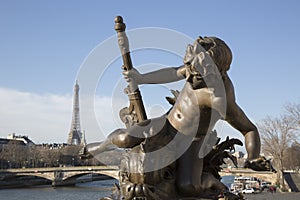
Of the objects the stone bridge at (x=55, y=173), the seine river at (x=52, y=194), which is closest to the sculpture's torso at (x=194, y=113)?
the seine river at (x=52, y=194)

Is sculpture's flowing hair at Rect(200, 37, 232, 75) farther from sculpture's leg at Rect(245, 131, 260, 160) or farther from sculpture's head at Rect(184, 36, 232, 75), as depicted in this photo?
sculpture's leg at Rect(245, 131, 260, 160)

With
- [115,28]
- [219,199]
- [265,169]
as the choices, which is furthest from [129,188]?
[115,28]

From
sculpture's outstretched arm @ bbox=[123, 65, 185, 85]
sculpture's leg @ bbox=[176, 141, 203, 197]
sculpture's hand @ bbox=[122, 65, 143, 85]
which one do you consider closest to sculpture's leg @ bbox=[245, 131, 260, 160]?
sculpture's leg @ bbox=[176, 141, 203, 197]

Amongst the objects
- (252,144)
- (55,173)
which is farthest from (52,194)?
(252,144)

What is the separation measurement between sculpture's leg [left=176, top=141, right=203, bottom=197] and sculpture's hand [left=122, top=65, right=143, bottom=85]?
90cm

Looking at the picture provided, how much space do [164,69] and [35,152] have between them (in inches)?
2721

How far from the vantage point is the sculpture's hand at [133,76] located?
14.6 feet

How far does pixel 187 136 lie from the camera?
13.5 feet

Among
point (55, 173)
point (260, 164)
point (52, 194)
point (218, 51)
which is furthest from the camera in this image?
point (55, 173)

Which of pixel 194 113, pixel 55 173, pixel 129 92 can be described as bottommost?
pixel 55 173

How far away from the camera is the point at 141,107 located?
14.5 ft

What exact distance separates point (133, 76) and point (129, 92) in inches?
6.9

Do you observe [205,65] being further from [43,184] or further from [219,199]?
[43,184]

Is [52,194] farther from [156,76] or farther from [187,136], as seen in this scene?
[187,136]
